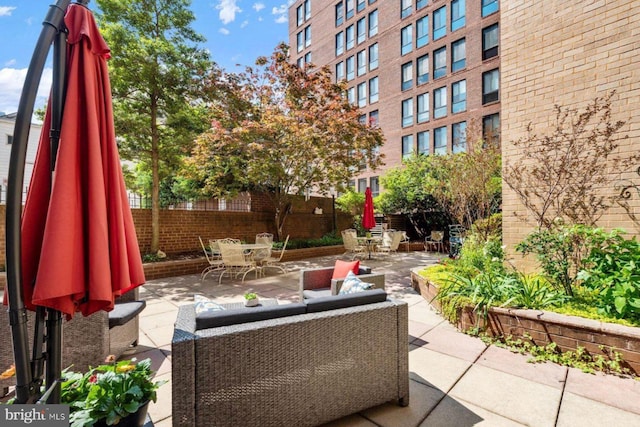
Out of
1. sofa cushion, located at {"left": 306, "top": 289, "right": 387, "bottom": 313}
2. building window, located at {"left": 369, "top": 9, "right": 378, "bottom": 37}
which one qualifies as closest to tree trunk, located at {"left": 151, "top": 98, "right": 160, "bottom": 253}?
sofa cushion, located at {"left": 306, "top": 289, "right": 387, "bottom": 313}

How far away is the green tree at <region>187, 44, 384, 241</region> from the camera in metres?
8.10

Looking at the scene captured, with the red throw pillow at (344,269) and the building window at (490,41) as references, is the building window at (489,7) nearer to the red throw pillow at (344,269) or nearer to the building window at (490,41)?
the building window at (490,41)

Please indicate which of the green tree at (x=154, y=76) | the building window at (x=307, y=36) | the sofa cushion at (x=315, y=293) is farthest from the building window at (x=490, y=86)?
the sofa cushion at (x=315, y=293)

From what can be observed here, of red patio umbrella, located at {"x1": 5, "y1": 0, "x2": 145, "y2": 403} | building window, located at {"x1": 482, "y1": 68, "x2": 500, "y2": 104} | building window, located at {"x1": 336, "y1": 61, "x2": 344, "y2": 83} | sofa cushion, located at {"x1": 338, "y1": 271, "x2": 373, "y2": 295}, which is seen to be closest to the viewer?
red patio umbrella, located at {"x1": 5, "y1": 0, "x2": 145, "y2": 403}

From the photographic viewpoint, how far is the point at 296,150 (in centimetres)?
820

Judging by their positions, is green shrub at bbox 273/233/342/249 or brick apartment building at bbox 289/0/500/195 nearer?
green shrub at bbox 273/233/342/249

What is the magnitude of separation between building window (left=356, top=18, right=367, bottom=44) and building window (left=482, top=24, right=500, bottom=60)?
8.48 m

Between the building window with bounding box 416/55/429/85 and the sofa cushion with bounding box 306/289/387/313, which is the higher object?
the building window with bounding box 416/55/429/85

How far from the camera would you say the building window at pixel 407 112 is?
65.3ft

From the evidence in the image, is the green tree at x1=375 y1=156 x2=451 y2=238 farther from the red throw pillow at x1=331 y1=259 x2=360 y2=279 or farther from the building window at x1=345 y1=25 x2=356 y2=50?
the building window at x1=345 y1=25 x2=356 y2=50

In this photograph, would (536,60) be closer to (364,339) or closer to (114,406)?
(364,339)

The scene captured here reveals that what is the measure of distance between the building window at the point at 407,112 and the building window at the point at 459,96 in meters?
2.74

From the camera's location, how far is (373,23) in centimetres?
2145

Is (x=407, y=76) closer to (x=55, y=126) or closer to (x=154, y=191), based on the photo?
(x=154, y=191)
